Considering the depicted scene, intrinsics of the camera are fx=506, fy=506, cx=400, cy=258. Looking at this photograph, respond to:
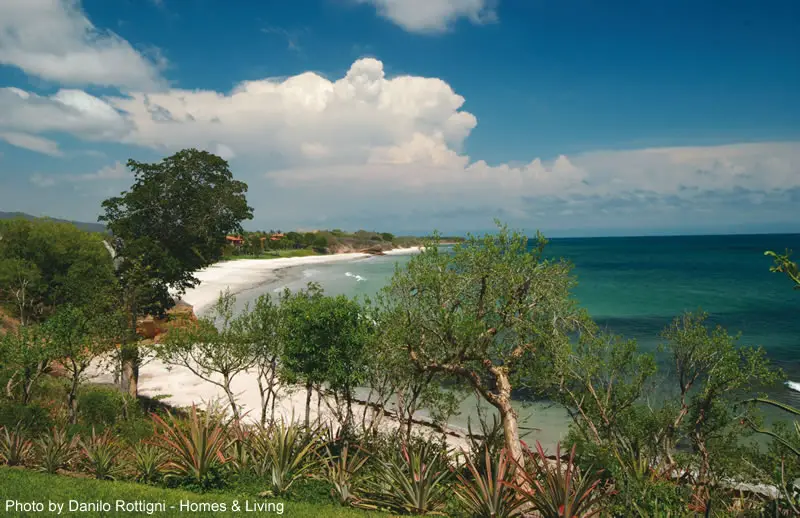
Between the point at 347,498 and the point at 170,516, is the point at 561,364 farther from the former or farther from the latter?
the point at 170,516

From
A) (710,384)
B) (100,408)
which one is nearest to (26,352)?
(100,408)

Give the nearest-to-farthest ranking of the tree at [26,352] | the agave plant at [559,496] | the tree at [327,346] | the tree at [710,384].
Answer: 1. the agave plant at [559,496]
2. the tree at [327,346]
3. the tree at [710,384]
4. the tree at [26,352]

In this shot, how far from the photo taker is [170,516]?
28.2ft

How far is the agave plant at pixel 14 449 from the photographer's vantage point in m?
11.3

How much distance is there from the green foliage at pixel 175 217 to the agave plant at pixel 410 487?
1536 cm

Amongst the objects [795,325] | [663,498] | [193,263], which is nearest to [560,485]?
[663,498]

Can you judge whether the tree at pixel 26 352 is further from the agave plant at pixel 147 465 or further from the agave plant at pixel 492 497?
the agave plant at pixel 492 497

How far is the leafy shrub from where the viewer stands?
16.9 metres

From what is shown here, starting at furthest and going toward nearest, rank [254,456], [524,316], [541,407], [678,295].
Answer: [678,295] < [541,407] < [524,316] < [254,456]

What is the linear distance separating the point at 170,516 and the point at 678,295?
75.6m

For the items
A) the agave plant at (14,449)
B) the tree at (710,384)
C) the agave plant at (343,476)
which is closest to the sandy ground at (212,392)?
the agave plant at (343,476)

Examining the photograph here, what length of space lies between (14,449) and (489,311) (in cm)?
1127

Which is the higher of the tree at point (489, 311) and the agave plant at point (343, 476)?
the tree at point (489, 311)

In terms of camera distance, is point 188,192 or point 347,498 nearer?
point 347,498
